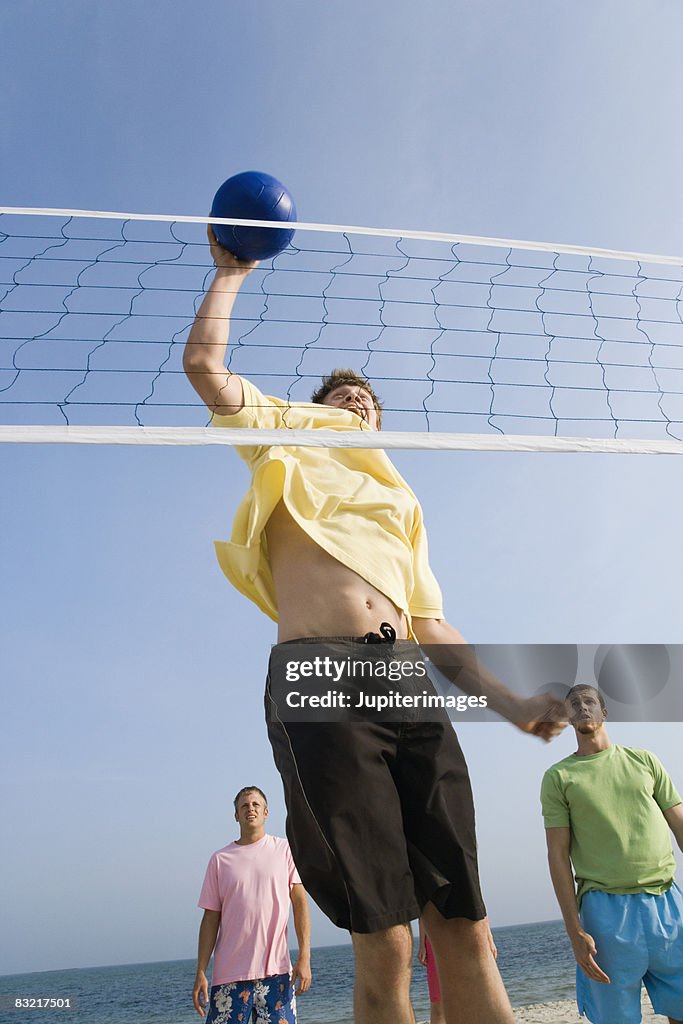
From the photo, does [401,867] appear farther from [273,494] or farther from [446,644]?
[273,494]

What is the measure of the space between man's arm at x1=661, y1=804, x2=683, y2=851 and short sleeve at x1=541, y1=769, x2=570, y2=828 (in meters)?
0.48

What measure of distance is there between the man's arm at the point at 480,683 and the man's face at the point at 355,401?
94cm

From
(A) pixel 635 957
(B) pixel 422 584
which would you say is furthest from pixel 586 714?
(B) pixel 422 584

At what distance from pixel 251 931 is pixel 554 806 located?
1979 mm

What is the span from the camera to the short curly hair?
3428mm

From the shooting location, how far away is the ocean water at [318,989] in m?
20.7

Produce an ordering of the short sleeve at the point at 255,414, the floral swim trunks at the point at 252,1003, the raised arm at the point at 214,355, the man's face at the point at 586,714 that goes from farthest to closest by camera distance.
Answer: the floral swim trunks at the point at 252,1003 → the man's face at the point at 586,714 → the short sleeve at the point at 255,414 → the raised arm at the point at 214,355

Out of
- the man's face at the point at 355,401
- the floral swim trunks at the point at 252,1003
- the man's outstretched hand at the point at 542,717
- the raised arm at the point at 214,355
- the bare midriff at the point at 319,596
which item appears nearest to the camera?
the bare midriff at the point at 319,596

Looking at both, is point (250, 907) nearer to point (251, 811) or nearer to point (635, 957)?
point (251, 811)

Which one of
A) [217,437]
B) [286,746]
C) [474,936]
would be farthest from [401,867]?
[217,437]

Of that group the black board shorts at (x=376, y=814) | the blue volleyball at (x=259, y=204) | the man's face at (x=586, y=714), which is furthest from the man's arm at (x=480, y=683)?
the blue volleyball at (x=259, y=204)

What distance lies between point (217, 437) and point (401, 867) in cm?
157

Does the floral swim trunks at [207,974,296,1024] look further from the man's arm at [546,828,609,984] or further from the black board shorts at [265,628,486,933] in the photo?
the black board shorts at [265,628,486,933]

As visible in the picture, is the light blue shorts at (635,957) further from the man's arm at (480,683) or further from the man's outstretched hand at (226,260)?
the man's outstretched hand at (226,260)
